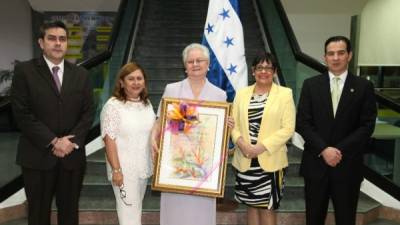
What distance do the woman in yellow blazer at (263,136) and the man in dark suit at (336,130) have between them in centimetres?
16

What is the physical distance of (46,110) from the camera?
269cm

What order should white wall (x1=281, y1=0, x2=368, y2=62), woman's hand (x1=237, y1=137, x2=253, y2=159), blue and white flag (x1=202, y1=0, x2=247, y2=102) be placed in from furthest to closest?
white wall (x1=281, y1=0, x2=368, y2=62) → blue and white flag (x1=202, y1=0, x2=247, y2=102) → woman's hand (x1=237, y1=137, x2=253, y2=159)

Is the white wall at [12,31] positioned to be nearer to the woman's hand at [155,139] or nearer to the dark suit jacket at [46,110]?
the dark suit jacket at [46,110]

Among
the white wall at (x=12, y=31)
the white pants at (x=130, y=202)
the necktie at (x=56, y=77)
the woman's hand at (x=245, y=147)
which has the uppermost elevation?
the white wall at (x=12, y=31)

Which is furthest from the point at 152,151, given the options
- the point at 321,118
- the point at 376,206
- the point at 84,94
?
the point at 376,206

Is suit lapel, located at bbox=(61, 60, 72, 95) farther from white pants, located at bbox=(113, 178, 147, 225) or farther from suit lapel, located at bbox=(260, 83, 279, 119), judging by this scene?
suit lapel, located at bbox=(260, 83, 279, 119)

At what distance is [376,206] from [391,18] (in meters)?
6.71

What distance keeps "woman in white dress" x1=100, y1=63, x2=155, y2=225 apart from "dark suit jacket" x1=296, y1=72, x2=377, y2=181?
45.7 inches

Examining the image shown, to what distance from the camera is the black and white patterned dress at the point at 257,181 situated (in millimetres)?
2906

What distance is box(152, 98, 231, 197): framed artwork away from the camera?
2.62 meters

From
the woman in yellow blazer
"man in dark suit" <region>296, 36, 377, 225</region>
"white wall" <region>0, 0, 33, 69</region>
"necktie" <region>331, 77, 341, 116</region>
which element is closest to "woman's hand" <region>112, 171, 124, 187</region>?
the woman in yellow blazer

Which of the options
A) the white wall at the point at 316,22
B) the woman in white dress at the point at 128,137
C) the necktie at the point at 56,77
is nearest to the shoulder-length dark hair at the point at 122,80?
the woman in white dress at the point at 128,137

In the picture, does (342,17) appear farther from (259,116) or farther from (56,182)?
(56,182)

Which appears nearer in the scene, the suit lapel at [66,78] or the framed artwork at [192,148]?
the framed artwork at [192,148]
